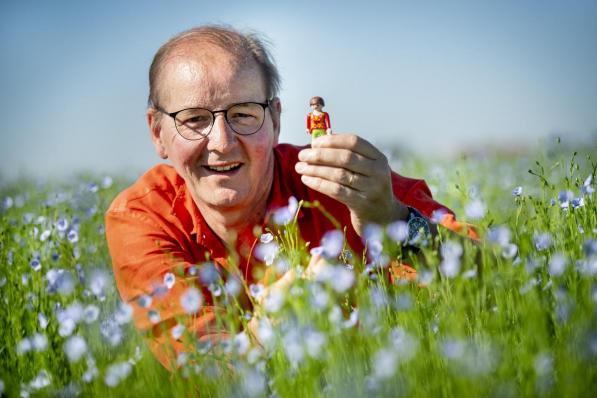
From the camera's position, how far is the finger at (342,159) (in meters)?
2.24

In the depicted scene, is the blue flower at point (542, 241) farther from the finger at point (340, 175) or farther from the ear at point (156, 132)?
the ear at point (156, 132)

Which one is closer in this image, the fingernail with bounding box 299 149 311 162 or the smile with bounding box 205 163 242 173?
the fingernail with bounding box 299 149 311 162

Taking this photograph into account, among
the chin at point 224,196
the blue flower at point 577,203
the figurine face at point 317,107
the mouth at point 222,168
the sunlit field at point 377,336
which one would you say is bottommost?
the sunlit field at point 377,336

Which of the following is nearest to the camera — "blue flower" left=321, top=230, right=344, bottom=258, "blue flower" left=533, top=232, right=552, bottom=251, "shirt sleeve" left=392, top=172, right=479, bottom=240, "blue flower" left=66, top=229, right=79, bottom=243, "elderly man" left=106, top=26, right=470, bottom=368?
"blue flower" left=321, top=230, right=344, bottom=258

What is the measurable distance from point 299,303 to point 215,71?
136cm

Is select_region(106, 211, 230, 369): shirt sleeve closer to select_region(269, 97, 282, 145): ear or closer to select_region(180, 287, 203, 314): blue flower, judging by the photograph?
select_region(180, 287, 203, 314): blue flower

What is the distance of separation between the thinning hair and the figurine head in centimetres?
60

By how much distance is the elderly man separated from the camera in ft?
8.71

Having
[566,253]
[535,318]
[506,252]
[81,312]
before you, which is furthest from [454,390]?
[81,312]

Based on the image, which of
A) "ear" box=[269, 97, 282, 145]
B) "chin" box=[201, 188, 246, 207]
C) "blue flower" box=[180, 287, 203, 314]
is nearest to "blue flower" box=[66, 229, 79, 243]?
"chin" box=[201, 188, 246, 207]

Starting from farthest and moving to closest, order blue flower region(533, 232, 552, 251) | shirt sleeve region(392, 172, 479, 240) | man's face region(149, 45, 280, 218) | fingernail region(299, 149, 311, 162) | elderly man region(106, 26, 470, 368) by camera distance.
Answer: shirt sleeve region(392, 172, 479, 240), man's face region(149, 45, 280, 218), elderly man region(106, 26, 470, 368), fingernail region(299, 149, 311, 162), blue flower region(533, 232, 552, 251)

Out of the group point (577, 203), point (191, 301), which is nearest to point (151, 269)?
point (191, 301)

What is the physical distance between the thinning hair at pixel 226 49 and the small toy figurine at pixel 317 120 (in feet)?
2.00

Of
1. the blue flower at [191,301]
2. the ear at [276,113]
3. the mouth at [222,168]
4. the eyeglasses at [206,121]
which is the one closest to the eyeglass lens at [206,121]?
the eyeglasses at [206,121]
